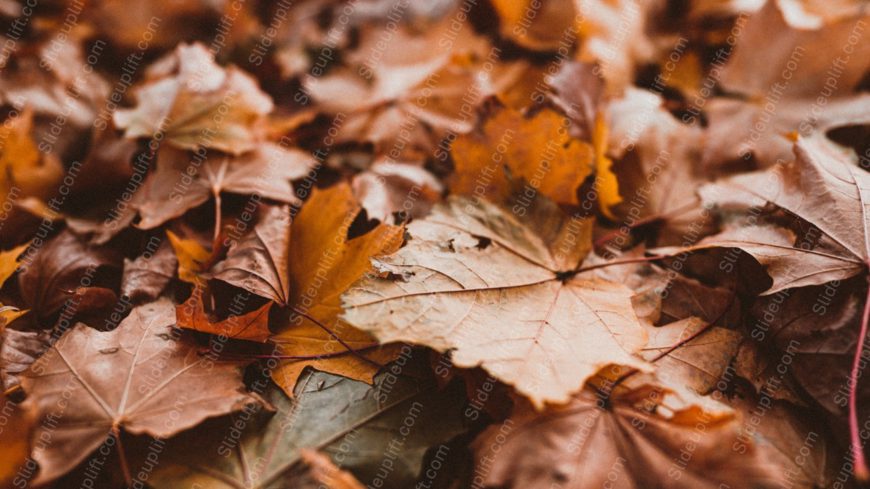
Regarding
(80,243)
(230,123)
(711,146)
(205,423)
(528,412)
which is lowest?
(205,423)

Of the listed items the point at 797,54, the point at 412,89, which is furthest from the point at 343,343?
the point at 797,54

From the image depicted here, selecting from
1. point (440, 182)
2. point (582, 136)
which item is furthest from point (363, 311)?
point (582, 136)

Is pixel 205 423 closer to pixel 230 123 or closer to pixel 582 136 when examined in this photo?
pixel 230 123

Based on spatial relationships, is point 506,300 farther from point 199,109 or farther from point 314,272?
point 199,109

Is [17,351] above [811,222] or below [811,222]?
below

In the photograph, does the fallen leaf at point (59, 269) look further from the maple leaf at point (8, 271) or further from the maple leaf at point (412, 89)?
the maple leaf at point (412, 89)

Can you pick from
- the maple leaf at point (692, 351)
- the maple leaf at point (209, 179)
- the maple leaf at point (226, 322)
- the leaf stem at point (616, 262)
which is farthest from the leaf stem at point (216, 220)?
the maple leaf at point (692, 351)

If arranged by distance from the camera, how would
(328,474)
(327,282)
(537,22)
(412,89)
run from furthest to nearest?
(537,22) < (412,89) < (327,282) < (328,474)
